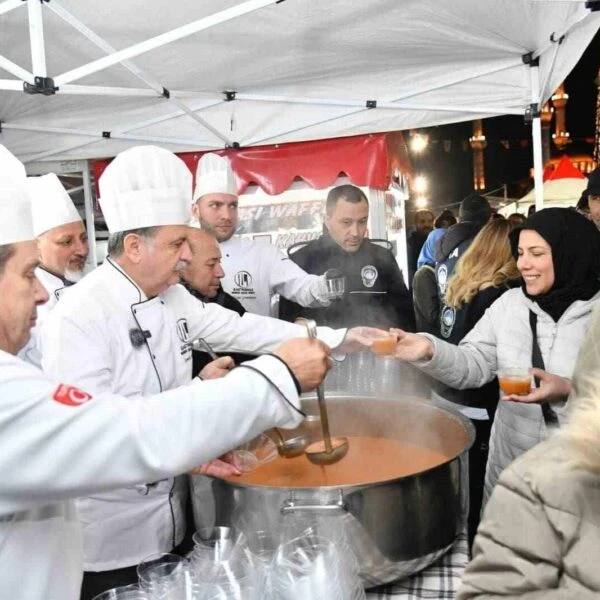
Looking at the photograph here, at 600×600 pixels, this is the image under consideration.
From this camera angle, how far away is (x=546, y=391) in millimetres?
2021

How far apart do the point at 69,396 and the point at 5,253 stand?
30 centimetres

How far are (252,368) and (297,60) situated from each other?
2981 millimetres

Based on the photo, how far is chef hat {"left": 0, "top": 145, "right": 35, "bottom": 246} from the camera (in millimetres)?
1103

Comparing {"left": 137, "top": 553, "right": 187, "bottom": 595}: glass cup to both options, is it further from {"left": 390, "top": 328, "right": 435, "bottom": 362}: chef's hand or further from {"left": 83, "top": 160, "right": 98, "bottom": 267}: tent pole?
{"left": 83, "top": 160, "right": 98, "bottom": 267}: tent pole

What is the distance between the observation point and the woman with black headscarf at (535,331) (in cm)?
224

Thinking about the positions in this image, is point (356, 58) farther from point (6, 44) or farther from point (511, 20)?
point (6, 44)

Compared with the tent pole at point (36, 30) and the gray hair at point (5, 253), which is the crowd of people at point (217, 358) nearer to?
the gray hair at point (5, 253)

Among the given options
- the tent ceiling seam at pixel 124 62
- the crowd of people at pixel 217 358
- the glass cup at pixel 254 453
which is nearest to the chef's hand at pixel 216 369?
the crowd of people at pixel 217 358

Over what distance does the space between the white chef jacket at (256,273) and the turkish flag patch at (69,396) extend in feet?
8.69

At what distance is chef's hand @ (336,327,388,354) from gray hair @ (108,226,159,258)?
2.83 feet

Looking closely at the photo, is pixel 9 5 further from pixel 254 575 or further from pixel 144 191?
pixel 254 575

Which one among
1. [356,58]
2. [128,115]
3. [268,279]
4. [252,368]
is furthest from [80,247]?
[252,368]

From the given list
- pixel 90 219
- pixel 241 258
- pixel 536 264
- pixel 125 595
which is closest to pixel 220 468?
pixel 125 595

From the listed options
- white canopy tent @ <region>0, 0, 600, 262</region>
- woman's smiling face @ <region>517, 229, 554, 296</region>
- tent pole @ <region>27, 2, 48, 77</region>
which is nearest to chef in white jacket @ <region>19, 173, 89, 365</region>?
white canopy tent @ <region>0, 0, 600, 262</region>
